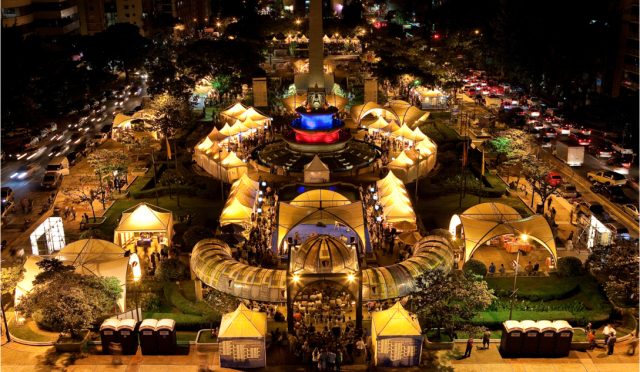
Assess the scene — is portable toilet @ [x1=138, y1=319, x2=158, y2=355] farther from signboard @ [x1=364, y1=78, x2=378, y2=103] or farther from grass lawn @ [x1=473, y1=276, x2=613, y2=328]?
signboard @ [x1=364, y1=78, x2=378, y2=103]

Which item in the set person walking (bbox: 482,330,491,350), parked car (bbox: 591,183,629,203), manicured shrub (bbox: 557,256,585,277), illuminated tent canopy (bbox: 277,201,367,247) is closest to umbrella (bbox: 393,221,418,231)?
illuminated tent canopy (bbox: 277,201,367,247)

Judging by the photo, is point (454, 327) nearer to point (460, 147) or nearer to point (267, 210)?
point (267, 210)

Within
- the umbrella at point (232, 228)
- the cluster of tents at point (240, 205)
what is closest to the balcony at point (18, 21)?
the cluster of tents at point (240, 205)

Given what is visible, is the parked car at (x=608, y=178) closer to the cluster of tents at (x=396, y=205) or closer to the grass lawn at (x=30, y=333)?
the cluster of tents at (x=396, y=205)

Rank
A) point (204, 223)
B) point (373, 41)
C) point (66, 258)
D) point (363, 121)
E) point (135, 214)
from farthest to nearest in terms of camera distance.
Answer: point (373, 41)
point (363, 121)
point (204, 223)
point (135, 214)
point (66, 258)

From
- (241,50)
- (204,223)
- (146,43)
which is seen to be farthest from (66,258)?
(146,43)

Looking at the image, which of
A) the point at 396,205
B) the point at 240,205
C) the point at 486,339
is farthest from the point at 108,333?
the point at 396,205
